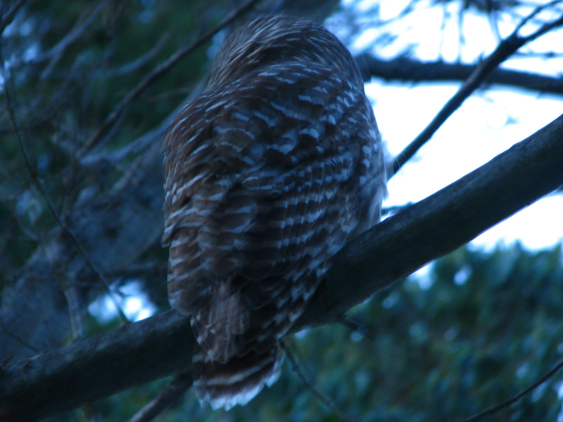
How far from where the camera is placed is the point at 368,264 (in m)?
1.96

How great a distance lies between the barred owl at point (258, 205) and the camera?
189 cm

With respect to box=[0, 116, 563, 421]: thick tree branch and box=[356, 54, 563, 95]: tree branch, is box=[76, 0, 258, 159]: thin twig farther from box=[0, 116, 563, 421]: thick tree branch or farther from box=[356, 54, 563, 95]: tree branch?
box=[0, 116, 563, 421]: thick tree branch

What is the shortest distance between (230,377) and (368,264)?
0.55 m

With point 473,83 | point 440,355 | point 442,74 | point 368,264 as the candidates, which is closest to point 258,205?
point 368,264

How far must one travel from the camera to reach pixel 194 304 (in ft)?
6.26

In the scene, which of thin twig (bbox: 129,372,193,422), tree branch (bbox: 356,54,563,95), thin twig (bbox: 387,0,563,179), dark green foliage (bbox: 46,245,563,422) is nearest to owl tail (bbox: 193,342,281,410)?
thin twig (bbox: 129,372,193,422)

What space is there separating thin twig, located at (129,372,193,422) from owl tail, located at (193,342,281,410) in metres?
0.49

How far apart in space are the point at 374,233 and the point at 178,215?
659 mm

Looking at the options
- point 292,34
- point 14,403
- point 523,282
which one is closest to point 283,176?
point 14,403

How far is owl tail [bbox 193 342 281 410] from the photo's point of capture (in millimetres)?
1874

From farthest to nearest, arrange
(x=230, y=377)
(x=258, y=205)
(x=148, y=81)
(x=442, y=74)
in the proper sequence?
1. (x=442, y=74)
2. (x=148, y=81)
3. (x=258, y=205)
4. (x=230, y=377)

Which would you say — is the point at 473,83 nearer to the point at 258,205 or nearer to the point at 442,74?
the point at 442,74

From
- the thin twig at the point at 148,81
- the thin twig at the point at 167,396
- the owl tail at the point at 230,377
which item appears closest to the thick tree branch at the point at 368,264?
the owl tail at the point at 230,377

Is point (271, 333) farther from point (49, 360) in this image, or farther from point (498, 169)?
point (498, 169)
